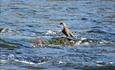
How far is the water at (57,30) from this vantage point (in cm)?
1266

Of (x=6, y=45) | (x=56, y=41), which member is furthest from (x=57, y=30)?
(x=6, y=45)

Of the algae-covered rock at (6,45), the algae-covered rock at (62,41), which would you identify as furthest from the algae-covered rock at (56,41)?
the algae-covered rock at (6,45)

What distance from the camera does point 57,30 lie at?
1923 centimetres

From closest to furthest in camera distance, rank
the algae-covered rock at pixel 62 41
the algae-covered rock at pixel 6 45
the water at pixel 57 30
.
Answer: the water at pixel 57 30 < the algae-covered rock at pixel 6 45 < the algae-covered rock at pixel 62 41

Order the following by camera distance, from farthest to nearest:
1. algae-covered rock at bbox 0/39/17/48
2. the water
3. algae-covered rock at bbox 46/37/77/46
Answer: algae-covered rock at bbox 46/37/77/46, algae-covered rock at bbox 0/39/17/48, the water

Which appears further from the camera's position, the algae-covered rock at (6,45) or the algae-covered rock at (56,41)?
the algae-covered rock at (56,41)

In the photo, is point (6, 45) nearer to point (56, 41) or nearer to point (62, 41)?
point (56, 41)

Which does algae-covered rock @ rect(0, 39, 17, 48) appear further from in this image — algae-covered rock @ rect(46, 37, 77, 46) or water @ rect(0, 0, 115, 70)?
algae-covered rock @ rect(46, 37, 77, 46)

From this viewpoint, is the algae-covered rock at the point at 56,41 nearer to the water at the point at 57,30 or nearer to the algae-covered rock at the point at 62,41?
the algae-covered rock at the point at 62,41

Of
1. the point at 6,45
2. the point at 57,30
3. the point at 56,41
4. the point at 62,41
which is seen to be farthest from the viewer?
the point at 57,30

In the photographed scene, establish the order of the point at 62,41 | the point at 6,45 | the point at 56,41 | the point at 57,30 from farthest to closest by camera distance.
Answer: the point at 57,30 < the point at 56,41 < the point at 62,41 < the point at 6,45

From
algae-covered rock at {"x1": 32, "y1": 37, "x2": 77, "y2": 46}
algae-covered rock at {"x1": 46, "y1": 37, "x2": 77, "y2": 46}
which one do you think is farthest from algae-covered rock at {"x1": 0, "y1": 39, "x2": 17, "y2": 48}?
algae-covered rock at {"x1": 46, "y1": 37, "x2": 77, "y2": 46}

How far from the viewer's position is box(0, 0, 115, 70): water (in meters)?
12.7

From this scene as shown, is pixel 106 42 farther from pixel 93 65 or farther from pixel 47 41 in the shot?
pixel 93 65
